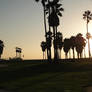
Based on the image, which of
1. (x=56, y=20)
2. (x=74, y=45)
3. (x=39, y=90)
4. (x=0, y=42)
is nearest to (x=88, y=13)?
(x=74, y=45)

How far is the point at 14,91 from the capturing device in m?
24.1

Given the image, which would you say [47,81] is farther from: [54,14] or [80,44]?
[80,44]

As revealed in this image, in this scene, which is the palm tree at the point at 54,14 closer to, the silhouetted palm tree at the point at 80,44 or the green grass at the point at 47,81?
the green grass at the point at 47,81

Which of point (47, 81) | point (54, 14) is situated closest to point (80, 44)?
point (54, 14)

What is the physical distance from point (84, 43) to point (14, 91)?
129 metres

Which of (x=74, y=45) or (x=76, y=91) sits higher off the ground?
(x=74, y=45)

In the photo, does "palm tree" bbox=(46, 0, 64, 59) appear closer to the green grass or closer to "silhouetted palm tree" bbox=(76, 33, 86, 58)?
the green grass

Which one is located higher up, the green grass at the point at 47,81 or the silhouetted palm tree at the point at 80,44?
the silhouetted palm tree at the point at 80,44

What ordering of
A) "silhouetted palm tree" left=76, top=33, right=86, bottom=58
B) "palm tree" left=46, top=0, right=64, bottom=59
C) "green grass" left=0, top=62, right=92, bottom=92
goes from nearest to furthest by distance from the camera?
"green grass" left=0, top=62, right=92, bottom=92, "palm tree" left=46, top=0, right=64, bottom=59, "silhouetted palm tree" left=76, top=33, right=86, bottom=58

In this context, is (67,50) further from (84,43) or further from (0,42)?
(0,42)

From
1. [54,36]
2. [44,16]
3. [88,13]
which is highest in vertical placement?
[88,13]

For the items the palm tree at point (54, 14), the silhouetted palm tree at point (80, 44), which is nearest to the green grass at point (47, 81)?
the palm tree at point (54, 14)

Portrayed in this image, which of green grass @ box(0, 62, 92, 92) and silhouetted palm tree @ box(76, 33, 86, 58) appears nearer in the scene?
green grass @ box(0, 62, 92, 92)

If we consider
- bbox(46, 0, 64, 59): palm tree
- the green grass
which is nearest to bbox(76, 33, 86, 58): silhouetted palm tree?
bbox(46, 0, 64, 59): palm tree
